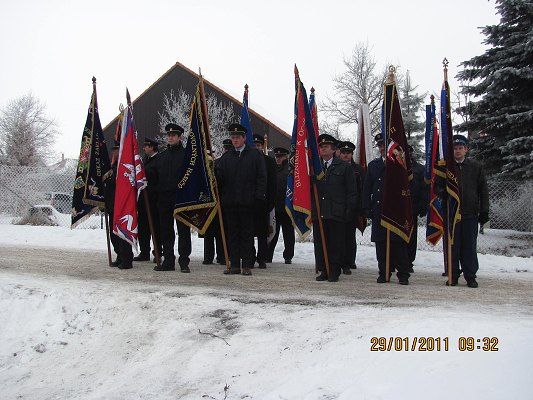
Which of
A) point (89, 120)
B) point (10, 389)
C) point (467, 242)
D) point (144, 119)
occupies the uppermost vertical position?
point (144, 119)

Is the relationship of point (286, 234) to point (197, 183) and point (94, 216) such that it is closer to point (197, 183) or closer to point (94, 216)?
point (197, 183)

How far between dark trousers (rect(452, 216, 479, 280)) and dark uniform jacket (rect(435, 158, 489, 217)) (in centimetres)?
15

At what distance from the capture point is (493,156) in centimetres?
1562

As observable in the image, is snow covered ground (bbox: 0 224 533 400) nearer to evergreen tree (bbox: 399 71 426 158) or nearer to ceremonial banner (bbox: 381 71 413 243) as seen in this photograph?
ceremonial banner (bbox: 381 71 413 243)

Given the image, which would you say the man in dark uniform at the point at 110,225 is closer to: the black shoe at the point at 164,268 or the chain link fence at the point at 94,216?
the black shoe at the point at 164,268

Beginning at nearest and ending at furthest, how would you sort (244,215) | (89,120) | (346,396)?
(346,396)
(244,215)
(89,120)

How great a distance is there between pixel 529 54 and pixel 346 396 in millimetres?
14529

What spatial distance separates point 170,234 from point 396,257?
3512mm

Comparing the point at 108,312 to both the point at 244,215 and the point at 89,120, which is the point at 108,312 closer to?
the point at 244,215

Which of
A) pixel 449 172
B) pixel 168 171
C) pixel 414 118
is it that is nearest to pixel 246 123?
pixel 168 171

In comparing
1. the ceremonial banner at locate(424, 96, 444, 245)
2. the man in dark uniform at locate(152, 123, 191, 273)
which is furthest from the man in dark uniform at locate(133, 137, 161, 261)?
the ceremonial banner at locate(424, 96, 444, 245)

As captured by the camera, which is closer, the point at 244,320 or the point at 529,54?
the point at 244,320

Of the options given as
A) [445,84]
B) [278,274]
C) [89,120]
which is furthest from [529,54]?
[89,120]

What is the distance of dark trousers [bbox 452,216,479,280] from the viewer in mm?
7129
